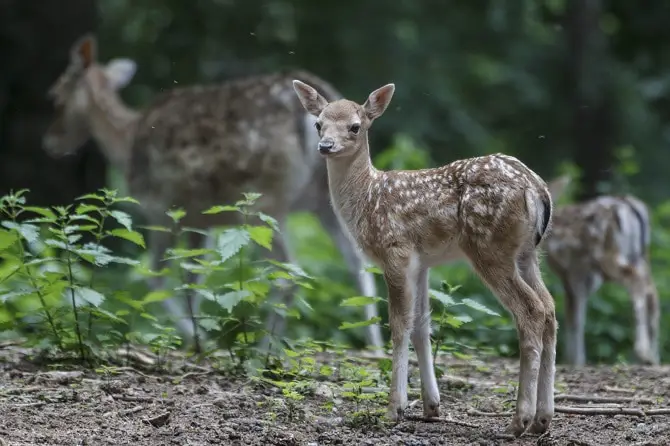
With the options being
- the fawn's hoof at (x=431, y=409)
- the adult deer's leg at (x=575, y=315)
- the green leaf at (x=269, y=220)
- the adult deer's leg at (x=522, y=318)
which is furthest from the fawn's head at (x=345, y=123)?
the adult deer's leg at (x=575, y=315)

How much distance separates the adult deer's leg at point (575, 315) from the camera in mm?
10117

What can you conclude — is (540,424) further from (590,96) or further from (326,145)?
(590,96)

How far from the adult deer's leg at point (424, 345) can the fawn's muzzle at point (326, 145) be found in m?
0.75

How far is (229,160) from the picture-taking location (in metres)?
10.1

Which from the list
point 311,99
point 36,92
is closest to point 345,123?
point 311,99

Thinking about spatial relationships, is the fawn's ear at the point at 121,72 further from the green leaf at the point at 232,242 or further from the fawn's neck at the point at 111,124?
the green leaf at the point at 232,242

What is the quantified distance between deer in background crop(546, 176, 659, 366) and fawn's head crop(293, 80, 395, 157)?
4593mm

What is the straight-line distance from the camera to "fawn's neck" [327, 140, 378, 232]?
19.0 feet

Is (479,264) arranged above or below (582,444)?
above

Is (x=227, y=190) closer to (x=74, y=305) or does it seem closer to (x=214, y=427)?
(x=74, y=305)

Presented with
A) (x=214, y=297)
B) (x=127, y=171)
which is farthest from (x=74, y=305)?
(x=127, y=171)

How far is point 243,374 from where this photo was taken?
6.48 metres

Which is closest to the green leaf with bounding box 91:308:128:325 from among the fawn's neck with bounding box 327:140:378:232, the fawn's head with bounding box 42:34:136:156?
the fawn's neck with bounding box 327:140:378:232

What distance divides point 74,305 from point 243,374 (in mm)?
1011
